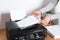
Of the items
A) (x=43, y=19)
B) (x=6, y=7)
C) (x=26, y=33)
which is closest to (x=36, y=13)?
(x=43, y=19)

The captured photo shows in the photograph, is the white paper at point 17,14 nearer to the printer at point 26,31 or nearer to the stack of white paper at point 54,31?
the printer at point 26,31

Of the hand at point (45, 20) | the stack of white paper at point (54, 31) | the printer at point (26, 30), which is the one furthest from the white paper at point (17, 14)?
the stack of white paper at point (54, 31)

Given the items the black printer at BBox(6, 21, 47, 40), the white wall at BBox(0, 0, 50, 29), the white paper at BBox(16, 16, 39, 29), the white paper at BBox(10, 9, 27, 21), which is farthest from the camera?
the white wall at BBox(0, 0, 50, 29)

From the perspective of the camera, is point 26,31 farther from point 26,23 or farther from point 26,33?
point 26,23

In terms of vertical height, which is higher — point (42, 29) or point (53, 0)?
point (53, 0)

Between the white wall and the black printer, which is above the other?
the white wall

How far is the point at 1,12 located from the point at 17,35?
1.84ft

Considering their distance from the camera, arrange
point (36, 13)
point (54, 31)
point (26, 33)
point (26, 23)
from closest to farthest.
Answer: point (26, 33) → point (26, 23) → point (54, 31) → point (36, 13)

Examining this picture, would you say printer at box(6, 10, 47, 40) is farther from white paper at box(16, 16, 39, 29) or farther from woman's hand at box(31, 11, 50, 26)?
woman's hand at box(31, 11, 50, 26)

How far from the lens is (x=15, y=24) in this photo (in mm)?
1437

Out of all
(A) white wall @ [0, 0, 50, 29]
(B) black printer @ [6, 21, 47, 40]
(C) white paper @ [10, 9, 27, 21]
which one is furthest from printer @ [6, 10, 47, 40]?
(A) white wall @ [0, 0, 50, 29]

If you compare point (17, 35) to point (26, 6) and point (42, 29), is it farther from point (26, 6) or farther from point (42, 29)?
point (26, 6)

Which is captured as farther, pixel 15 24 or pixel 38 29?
pixel 15 24

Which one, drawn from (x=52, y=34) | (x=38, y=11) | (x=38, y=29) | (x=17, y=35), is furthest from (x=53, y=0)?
(x=17, y=35)
